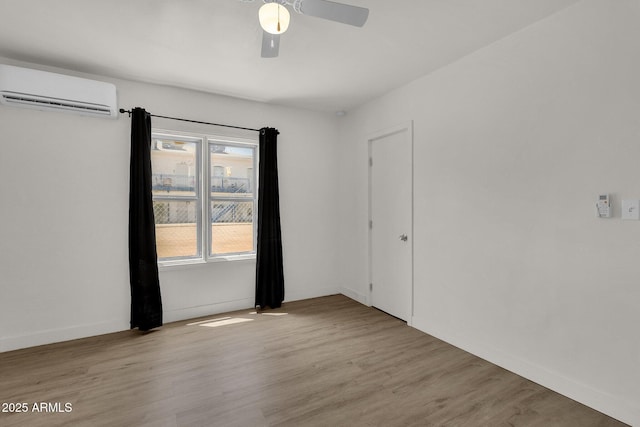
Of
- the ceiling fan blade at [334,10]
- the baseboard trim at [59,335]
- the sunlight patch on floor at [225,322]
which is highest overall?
the ceiling fan blade at [334,10]

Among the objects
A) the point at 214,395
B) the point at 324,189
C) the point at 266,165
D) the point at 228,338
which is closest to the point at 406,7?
the point at 266,165

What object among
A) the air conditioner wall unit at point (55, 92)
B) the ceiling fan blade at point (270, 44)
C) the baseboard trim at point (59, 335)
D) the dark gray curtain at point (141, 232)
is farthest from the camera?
the dark gray curtain at point (141, 232)

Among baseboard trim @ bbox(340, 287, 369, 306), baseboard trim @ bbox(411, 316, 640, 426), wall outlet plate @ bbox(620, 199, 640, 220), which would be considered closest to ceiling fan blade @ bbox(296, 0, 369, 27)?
wall outlet plate @ bbox(620, 199, 640, 220)

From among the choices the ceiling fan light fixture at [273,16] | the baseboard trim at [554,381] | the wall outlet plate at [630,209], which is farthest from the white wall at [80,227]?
the wall outlet plate at [630,209]

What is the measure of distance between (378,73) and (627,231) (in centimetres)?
241

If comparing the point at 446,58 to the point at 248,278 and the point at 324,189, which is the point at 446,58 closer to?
the point at 324,189

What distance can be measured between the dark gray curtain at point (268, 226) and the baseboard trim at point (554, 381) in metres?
2.11

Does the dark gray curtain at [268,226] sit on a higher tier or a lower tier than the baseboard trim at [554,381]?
higher

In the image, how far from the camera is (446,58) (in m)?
2.86

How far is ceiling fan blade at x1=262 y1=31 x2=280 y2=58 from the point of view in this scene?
1.94 meters

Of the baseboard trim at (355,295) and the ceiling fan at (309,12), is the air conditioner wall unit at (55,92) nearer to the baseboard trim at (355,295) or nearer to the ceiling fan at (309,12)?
the ceiling fan at (309,12)

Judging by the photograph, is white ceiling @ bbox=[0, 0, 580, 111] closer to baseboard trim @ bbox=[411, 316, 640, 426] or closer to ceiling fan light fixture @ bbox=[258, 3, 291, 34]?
ceiling fan light fixture @ bbox=[258, 3, 291, 34]

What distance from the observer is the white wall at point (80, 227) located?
288cm

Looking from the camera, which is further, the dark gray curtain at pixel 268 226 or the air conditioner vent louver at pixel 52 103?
the dark gray curtain at pixel 268 226
